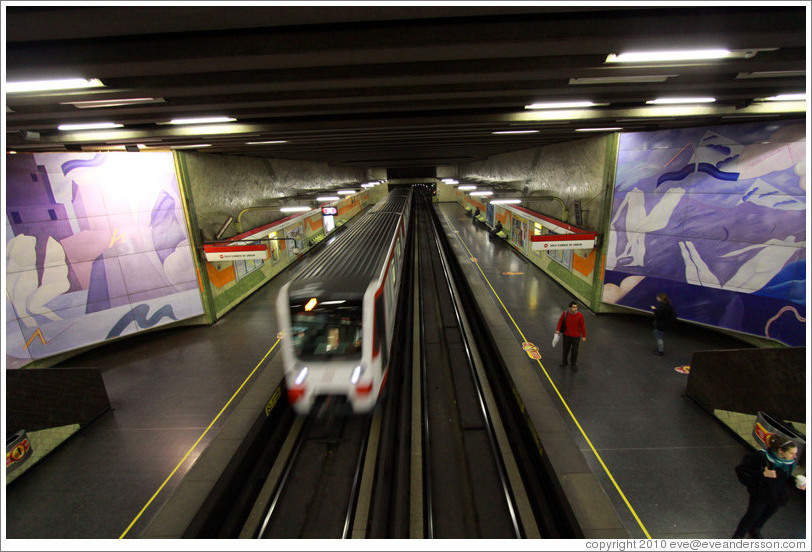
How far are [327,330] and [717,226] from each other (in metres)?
8.69

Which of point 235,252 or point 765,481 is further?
point 235,252

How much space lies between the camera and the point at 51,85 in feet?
9.45

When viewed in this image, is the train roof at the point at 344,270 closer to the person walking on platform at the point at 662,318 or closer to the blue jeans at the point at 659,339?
the person walking on platform at the point at 662,318

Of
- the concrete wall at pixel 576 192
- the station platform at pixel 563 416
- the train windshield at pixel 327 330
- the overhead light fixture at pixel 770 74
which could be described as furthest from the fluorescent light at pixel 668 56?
the concrete wall at pixel 576 192

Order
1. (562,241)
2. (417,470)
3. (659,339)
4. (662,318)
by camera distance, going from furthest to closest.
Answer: (562,241), (659,339), (662,318), (417,470)

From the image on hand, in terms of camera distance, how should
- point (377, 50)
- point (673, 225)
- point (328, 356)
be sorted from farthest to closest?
1. point (673, 225)
2. point (328, 356)
3. point (377, 50)

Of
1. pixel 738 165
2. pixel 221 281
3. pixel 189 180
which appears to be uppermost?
pixel 189 180

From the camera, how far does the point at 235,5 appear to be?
1.87 metres

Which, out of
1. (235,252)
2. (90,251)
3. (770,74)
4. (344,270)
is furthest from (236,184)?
(770,74)

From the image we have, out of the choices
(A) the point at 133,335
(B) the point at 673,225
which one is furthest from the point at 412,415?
(A) the point at 133,335

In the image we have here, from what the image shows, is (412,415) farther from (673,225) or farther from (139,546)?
(673,225)

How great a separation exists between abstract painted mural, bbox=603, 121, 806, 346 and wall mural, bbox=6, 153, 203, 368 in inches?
464

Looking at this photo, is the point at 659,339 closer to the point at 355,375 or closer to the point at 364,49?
the point at 355,375

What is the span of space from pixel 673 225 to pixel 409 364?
7123 mm
